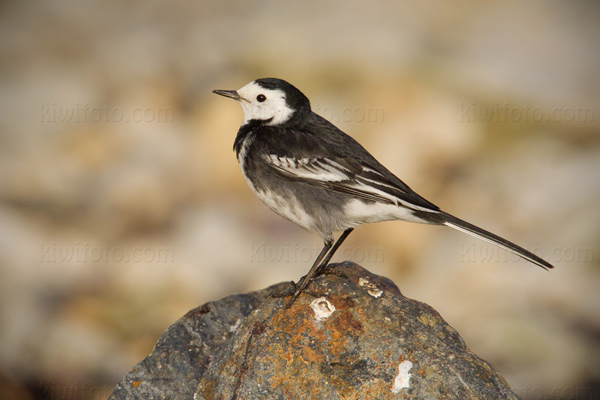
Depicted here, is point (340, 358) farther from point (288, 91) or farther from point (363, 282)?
point (288, 91)

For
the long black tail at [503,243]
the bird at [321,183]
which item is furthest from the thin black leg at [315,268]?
the long black tail at [503,243]

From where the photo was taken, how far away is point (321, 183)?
642 cm

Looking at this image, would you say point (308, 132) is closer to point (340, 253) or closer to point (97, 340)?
point (340, 253)

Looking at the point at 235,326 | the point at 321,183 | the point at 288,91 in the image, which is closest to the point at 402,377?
the point at 321,183

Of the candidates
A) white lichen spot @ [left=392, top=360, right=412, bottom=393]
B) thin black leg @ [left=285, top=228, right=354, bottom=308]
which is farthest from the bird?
white lichen spot @ [left=392, top=360, right=412, bottom=393]

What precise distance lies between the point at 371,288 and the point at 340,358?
852mm

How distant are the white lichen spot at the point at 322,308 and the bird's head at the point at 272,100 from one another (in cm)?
208

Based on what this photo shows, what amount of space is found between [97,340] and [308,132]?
6.55 m

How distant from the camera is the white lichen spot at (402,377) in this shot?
17.0ft

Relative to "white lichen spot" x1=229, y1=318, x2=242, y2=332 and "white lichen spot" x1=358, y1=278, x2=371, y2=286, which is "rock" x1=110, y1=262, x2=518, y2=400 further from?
"white lichen spot" x1=229, y1=318, x2=242, y2=332

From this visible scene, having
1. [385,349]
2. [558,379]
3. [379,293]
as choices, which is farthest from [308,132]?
[558,379]

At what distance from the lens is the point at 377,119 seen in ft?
42.6

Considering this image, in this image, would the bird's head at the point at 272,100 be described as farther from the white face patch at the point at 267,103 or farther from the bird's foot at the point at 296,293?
the bird's foot at the point at 296,293

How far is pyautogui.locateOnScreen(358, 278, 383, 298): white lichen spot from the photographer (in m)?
5.98
